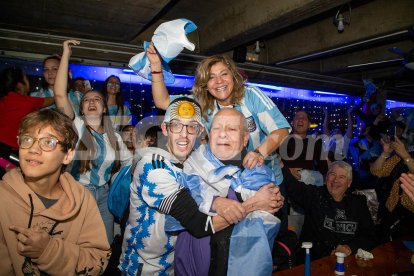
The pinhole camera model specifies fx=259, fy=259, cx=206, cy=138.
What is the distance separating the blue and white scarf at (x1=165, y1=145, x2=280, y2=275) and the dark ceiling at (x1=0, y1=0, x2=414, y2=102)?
2894 mm

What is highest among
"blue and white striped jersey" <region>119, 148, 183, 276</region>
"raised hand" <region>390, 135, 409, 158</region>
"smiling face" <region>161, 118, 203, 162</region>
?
"smiling face" <region>161, 118, 203, 162</region>

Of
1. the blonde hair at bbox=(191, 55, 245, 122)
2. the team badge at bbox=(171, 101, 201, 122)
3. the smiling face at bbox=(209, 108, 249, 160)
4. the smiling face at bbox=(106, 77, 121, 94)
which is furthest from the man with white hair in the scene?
the smiling face at bbox=(106, 77, 121, 94)

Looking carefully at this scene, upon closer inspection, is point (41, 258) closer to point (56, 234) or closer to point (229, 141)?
point (56, 234)

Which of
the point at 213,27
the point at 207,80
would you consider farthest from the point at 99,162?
the point at 213,27

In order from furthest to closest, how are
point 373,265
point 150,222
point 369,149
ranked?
point 369,149 → point 373,265 → point 150,222

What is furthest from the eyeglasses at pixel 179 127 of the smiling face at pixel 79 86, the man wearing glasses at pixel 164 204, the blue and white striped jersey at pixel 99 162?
the smiling face at pixel 79 86

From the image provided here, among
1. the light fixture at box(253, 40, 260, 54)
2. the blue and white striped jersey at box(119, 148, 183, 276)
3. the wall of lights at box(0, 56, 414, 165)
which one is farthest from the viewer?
the light fixture at box(253, 40, 260, 54)

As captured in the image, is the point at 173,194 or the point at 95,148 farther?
the point at 95,148

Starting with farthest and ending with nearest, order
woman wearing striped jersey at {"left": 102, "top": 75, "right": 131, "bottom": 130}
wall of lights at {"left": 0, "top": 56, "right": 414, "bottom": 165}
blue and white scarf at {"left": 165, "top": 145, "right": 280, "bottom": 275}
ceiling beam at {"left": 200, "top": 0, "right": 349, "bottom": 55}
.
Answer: wall of lights at {"left": 0, "top": 56, "right": 414, "bottom": 165}, woman wearing striped jersey at {"left": 102, "top": 75, "right": 131, "bottom": 130}, ceiling beam at {"left": 200, "top": 0, "right": 349, "bottom": 55}, blue and white scarf at {"left": 165, "top": 145, "right": 280, "bottom": 275}

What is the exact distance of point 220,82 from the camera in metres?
1.99

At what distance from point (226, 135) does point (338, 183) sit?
156 centimetres

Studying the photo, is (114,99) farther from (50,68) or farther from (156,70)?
(156,70)

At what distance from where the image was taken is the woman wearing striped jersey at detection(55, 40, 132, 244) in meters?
2.38

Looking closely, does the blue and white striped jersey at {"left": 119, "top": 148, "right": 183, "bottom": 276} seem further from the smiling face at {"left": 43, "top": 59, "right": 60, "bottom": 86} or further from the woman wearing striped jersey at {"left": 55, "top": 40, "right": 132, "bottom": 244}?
the smiling face at {"left": 43, "top": 59, "right": 60, "bottom": 86}
